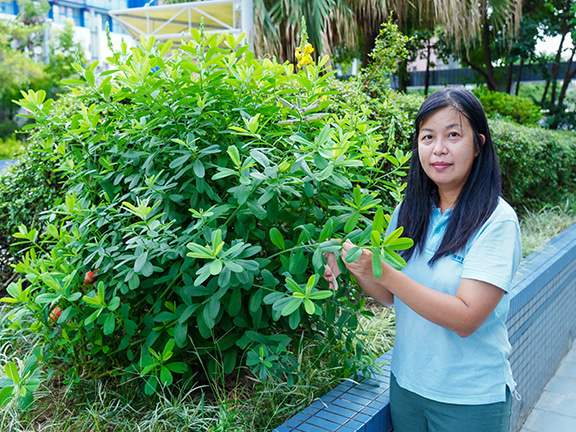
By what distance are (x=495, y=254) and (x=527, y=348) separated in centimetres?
240

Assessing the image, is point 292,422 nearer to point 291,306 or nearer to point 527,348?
point 291,306

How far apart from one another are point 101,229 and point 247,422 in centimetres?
102

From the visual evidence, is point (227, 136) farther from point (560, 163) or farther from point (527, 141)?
point (560, 163)

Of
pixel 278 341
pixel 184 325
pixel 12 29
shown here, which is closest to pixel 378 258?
pixel 278 341

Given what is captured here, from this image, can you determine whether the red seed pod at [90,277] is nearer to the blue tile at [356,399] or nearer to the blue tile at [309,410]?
the blue tile at [309,410]

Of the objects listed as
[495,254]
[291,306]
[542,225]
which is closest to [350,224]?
[291,306]

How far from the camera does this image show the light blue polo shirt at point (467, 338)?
1.50 metres

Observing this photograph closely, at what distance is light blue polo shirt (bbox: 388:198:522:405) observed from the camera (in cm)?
150

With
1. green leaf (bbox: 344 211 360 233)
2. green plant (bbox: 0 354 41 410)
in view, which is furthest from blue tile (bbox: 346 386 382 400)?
green plant (bbox: 0 354 41 410)

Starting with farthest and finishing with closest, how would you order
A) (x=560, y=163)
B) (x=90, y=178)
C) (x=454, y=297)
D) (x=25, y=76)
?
(x=25, y=76) → (x=560, y=163) → (x=90, y=178) → (x=454, y=297)

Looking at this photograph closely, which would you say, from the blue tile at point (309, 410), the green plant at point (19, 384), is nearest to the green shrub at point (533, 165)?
the blue tile at point (309, 410)

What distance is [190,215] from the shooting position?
6.71 feet

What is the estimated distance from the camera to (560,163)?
23.8 feet

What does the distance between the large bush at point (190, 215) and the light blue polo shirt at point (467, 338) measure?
1.01ft
